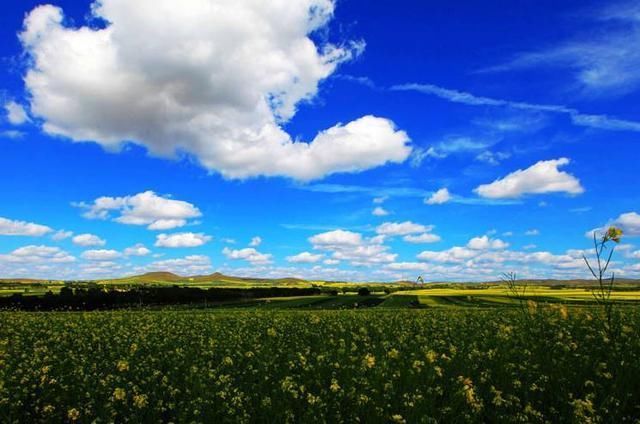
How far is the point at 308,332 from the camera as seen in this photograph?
20.5 metres

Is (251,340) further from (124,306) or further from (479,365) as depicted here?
(124,306)

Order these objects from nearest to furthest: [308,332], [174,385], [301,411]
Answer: [301,411] < [174,385] < [308,332]

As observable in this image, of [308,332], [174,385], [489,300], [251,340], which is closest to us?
[174,385]

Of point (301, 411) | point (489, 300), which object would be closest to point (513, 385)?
point (301, 411)

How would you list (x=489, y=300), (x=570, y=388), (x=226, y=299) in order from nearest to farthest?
(x=570, y=388), (x=489, y=300), (x=226, y=299)

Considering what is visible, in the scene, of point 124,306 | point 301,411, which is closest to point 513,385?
point 301,411

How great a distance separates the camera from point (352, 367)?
35.4 ft

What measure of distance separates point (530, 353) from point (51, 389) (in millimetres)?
12299

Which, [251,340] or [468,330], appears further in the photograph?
[468,330]

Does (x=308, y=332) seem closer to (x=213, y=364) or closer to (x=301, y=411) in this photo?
(x=213, y=364)

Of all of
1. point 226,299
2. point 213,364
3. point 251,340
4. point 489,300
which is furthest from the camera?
point 226,299

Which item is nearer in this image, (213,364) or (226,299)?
(213,364)

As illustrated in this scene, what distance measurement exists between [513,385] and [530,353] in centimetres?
247

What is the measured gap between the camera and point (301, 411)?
8.72m
